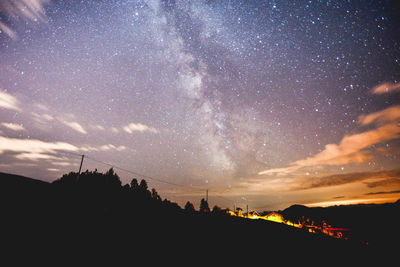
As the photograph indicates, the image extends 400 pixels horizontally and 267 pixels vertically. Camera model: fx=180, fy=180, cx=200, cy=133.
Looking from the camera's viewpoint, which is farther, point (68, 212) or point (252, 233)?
point (252, 233)

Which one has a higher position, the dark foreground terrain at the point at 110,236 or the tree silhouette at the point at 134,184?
the tree silhouette at the point at 134,184

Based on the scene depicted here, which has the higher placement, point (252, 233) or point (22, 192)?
point (22, 192)

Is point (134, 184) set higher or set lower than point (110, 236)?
higher

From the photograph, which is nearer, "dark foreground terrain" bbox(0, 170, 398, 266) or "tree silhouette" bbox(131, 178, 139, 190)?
"dark foreground terrain" bbox(0, 170, 398, 266)

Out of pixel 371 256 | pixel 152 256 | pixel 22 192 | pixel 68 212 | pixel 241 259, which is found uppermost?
pixel 22 192

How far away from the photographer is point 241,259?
27.0 ft

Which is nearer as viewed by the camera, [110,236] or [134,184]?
[110,236]

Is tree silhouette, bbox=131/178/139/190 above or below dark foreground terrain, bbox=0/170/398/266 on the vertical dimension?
above

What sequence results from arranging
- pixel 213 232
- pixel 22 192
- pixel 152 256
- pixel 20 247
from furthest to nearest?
pixel 213 232, pixel 22 192, pixel 152 256, pixel 20 247

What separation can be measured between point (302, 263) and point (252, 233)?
370cm

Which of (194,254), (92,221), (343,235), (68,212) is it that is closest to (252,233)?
(194,254)

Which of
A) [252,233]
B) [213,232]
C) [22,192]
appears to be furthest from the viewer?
[252,233]

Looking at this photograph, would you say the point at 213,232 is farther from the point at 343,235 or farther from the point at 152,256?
the point at 343,235

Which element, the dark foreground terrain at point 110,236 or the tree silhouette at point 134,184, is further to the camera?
the tree silhouette at point 134,184
